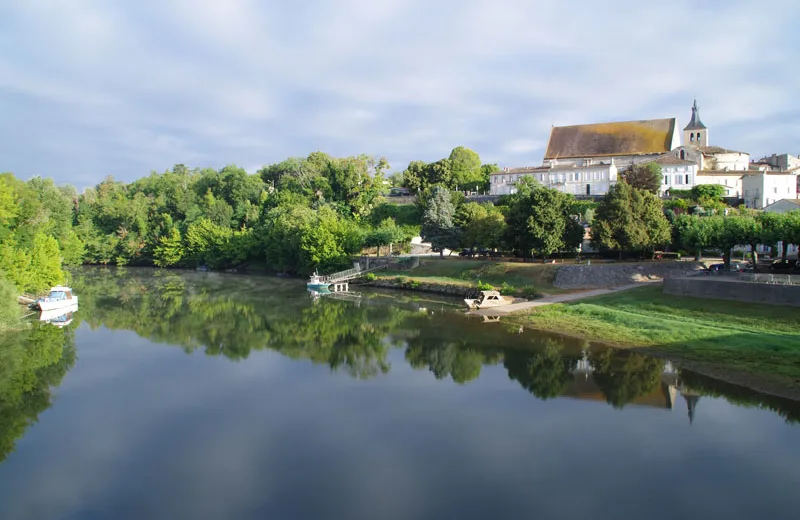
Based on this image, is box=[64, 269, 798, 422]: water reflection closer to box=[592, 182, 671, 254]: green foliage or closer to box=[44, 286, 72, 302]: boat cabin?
box=[44, 286, 72, 302]: boat cabin

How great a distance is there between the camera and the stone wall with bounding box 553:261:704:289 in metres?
43.0

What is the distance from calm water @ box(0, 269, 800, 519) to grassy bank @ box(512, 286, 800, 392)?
5.49 feet

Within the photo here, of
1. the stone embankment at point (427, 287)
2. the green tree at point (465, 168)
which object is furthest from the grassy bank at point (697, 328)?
the green tree at point (465, 168)

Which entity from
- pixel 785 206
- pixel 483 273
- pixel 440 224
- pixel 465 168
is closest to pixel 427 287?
pixel 483 273

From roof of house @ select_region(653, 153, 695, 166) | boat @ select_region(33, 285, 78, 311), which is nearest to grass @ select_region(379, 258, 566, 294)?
boat @ select_region(33, 285, 78, 311)

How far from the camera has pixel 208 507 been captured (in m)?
13.4

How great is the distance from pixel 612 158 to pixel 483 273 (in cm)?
3843

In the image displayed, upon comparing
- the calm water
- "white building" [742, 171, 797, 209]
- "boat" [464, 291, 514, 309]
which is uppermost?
"white building" [742, 171, 797, 209]

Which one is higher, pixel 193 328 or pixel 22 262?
pixel 22 262

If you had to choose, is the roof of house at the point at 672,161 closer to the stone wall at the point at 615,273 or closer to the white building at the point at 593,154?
the white building at the point at 593,154

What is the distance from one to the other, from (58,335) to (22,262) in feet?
28.0

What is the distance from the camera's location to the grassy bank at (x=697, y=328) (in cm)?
2239

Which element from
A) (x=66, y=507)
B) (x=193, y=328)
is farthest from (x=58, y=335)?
(x=66, y=507)

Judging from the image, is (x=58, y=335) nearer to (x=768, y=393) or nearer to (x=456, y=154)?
(x=768, y=393)
